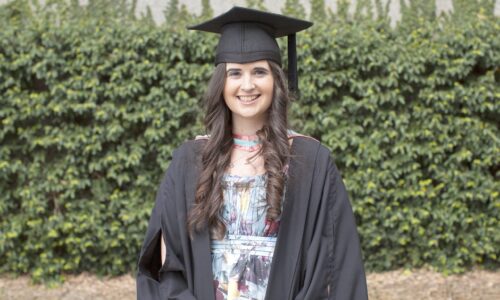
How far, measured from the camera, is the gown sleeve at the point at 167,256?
7.93 ft

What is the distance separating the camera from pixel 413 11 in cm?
554

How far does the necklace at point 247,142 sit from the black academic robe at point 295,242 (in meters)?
0.14

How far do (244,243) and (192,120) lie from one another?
318 centimetres

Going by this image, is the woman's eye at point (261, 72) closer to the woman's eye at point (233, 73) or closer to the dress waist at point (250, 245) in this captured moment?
the woman's eye at point (233, 73)

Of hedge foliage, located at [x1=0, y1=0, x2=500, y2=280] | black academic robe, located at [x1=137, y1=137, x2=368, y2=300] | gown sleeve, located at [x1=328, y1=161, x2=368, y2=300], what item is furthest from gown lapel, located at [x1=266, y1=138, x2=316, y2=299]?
hedge foliage, located at [x1=0, y1=0, x2=500, y2=280]

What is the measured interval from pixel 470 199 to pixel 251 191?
3.59 meters

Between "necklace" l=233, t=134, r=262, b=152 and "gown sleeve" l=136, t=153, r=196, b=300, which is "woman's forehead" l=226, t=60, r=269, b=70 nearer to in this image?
"necklace" l=233, t=134, r=262, b=152

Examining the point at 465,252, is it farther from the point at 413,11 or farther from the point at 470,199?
the point at 413,11

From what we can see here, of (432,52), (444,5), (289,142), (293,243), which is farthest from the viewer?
(444,5)

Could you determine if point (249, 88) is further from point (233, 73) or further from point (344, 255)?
point (344, 255)

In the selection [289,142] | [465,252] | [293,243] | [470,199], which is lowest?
[465,252]

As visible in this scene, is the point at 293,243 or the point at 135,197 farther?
the point at 135,197

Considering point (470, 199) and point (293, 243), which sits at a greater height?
point (293, 243)

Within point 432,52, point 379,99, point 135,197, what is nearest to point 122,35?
point 135,197
